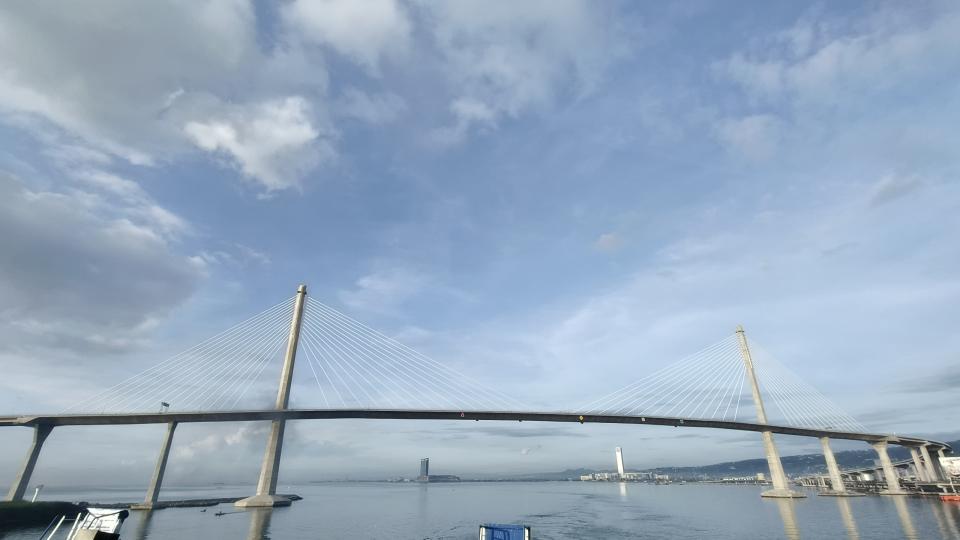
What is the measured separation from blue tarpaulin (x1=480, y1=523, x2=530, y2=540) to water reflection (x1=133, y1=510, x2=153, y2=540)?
4014 cm

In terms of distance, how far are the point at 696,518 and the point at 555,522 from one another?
24.1 metres

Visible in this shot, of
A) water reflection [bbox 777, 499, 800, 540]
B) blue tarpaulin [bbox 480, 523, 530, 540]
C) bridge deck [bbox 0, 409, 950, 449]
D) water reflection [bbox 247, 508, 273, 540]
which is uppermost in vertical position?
bridge deck [bbox 0, 409, 950, 449]

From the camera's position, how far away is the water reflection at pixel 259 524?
46.9 meters

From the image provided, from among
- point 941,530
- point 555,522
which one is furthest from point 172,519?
point 941,530

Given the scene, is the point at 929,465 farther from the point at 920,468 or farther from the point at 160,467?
the point at 160,467

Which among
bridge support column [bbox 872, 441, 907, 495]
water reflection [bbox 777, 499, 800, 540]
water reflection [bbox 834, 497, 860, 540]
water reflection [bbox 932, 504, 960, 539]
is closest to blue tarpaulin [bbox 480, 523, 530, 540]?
water reflection [bbox 777, 499, 800, 540]

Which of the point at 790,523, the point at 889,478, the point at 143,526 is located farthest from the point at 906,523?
the point at 143,526

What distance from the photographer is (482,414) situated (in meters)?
81.7

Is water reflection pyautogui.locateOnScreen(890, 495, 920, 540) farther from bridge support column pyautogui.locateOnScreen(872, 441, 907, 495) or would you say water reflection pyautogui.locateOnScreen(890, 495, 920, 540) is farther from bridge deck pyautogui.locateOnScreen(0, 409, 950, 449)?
bridge support column pyautogui.locateOnScreen(872, 441, 907, 495)

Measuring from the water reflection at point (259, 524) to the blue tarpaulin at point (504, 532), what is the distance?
95.1ft

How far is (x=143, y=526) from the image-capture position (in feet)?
184

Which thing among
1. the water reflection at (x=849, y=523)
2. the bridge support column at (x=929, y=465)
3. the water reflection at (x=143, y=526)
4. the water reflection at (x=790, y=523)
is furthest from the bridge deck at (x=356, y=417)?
the water reflection at (x=849, y=523)

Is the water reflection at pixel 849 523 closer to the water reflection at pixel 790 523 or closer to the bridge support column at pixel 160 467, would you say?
the water reflection at pixel 790 523

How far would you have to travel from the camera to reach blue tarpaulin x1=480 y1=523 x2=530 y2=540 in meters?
30.5
